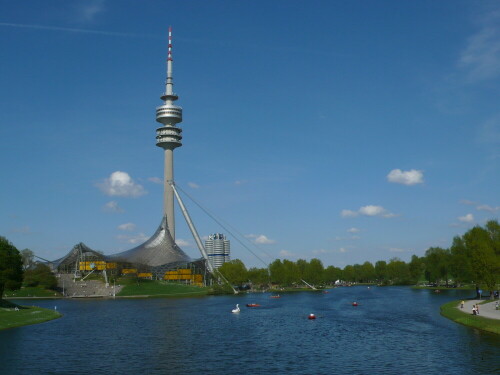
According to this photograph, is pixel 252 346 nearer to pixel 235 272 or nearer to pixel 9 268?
pixel 9 268

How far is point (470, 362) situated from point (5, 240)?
7695 centimetres

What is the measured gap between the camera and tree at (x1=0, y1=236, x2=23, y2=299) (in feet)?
262

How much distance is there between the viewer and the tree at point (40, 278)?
150m

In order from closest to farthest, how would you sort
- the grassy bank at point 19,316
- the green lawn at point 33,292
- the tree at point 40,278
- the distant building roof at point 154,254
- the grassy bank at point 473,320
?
1. the grassy bank at point 473,320
2. the grassy bank at point 19,316
3. the green lawn at point 33,292
4. the tree at point 40,278
5. the distant building roof at point 154,254

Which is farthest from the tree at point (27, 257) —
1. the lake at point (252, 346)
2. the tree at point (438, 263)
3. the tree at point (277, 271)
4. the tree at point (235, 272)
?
the tree at point (438, 263)

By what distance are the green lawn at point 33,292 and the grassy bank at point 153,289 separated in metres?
20.0

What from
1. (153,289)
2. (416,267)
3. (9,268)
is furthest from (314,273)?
(9,268)

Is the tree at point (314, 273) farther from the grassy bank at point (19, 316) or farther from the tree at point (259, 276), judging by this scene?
the grassy bank at point (19, 316)

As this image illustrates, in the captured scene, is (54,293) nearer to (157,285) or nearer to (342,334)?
(157,285)

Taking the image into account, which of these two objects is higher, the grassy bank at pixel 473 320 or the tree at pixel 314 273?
the tree at pixel 314 273

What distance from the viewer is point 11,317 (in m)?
67.3

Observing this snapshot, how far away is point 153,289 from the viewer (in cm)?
14775

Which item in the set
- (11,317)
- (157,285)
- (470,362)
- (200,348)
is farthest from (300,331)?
(157,285)

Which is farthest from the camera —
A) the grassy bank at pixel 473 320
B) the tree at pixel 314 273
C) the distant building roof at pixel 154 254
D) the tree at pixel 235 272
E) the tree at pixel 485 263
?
the tree at pixel 314 273
